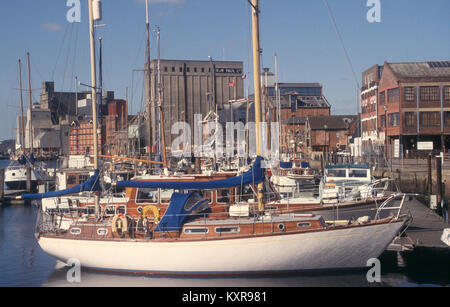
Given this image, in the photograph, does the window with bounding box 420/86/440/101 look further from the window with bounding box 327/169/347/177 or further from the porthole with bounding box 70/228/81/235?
the porthole with bounding box 70/228/81/235

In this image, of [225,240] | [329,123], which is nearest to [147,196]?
[225,240]

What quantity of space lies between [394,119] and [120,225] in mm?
45865

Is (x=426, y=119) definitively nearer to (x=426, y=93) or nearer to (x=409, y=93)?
(x=426, y=93)

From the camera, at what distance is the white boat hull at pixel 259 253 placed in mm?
18297

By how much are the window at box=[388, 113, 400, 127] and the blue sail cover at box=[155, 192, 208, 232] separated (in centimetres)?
4321

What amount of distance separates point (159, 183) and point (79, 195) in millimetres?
11663

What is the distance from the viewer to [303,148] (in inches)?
3123

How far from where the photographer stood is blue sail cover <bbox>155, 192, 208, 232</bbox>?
62.7ft

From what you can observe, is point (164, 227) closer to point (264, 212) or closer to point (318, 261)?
point (264, 212)

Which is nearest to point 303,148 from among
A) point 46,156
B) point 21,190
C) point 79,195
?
point 21,190

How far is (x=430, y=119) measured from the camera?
5625 cm

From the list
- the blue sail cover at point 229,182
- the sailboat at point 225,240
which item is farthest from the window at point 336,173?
the blue sail cover at point 229,182
